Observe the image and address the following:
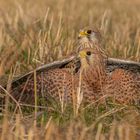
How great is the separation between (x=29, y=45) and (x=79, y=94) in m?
2.07

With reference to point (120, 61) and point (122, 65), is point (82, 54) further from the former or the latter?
point (122, 65)

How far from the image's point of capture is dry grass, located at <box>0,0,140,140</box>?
4.09 meters

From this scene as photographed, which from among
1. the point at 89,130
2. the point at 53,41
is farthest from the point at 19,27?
the point at 89,130

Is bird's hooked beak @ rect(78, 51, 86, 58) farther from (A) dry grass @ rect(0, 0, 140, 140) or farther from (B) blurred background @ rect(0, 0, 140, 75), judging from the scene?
(A) dry grass @ rect(0, 0, 140, 140)

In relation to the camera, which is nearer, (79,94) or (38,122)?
(38,122)

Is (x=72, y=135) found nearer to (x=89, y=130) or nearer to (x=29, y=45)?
(x=89, y=130)

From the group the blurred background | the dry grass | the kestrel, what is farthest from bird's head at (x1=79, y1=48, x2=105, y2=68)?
the dry grass

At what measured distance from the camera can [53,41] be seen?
710cm

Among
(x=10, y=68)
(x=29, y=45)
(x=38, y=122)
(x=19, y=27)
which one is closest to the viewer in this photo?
(x=38, y=122)

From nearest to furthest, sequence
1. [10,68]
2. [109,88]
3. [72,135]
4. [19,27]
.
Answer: [72,135]
[109,88]
[10,68]
[19,27]

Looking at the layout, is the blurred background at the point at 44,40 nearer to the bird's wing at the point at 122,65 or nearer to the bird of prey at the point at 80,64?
the bird of prey at the point at 80,64

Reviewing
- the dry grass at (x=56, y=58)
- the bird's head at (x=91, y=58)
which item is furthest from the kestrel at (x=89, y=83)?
the dry grass at (x=56, y=58)

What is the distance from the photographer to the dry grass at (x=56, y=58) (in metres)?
4.09

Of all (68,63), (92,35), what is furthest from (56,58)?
(92,35)
